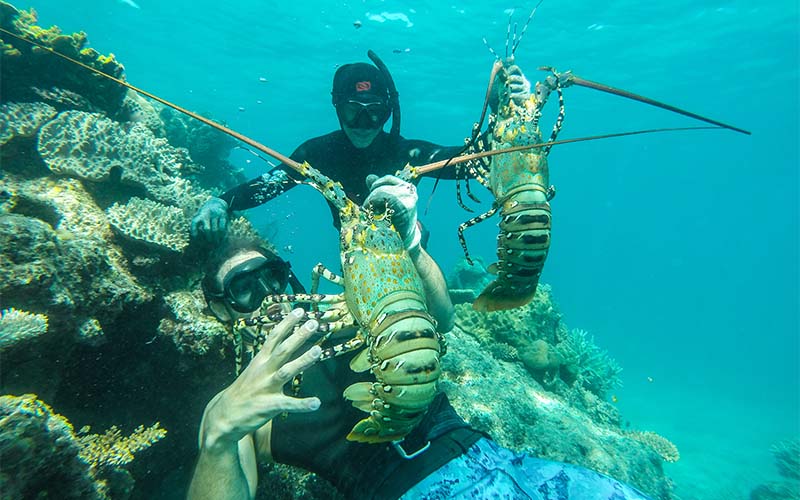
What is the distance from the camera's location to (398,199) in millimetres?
3217

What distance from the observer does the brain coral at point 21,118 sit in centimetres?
423

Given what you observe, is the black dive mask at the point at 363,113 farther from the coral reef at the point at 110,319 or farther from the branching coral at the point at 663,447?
the branching coral at the point at 663,447

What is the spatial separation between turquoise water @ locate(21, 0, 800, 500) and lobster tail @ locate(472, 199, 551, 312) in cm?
646

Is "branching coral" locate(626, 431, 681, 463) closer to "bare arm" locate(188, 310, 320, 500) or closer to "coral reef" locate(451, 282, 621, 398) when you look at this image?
"coral reef" locate(451, 282, 621, 398)

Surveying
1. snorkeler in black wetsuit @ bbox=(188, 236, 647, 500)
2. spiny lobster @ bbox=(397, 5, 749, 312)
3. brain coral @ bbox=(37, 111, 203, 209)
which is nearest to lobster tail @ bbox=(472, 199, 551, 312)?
spiny lobster @ bbox=(397, 5, 749, 312)

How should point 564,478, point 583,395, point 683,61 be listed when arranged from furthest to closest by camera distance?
1. point 683,61
2. point 583,395
3. point 564,478

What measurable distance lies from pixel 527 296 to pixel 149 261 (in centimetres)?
400

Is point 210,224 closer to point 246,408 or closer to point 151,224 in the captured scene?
point 151,224

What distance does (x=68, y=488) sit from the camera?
Answer: 2070 millimetres

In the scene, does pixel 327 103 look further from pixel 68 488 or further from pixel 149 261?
pixel 68 488

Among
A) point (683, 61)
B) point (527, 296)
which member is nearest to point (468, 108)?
point (683, 61)

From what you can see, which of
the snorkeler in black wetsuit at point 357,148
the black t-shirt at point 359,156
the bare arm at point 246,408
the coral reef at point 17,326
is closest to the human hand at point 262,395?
the bare arm at point 246,408

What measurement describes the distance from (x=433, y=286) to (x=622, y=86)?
113ft

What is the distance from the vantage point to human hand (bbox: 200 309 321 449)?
75.8 inches
